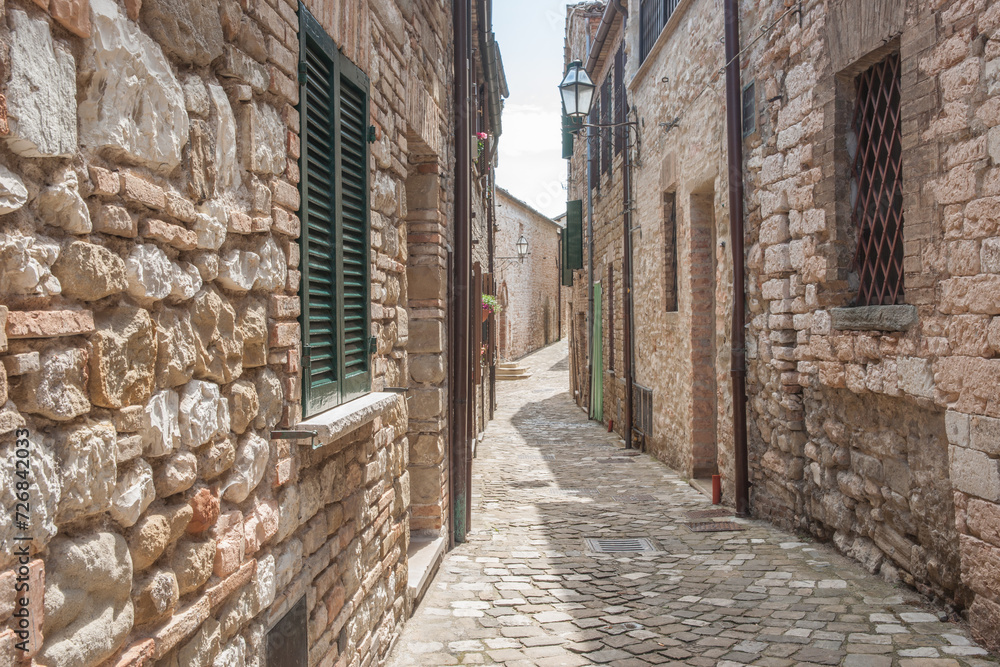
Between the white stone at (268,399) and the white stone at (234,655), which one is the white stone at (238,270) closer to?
the white stone at (268,399)

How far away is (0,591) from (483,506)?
19.5ft

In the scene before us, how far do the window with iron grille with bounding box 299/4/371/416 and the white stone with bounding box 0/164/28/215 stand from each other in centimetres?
131

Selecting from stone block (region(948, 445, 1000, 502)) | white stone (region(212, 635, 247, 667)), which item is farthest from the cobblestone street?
white stone (region(212, 635, 247, 667))

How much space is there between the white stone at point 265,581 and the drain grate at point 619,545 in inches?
143

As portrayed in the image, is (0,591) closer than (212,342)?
Yes

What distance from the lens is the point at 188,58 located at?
1.71m

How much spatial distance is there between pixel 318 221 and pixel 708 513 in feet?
16.0

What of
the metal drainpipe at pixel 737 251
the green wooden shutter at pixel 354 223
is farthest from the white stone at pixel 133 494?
the metal drainpipe at pixel 737 251

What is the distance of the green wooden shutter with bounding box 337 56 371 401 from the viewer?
295cm

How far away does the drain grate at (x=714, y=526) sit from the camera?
5.86 meters

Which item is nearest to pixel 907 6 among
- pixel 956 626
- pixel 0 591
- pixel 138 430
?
pixel 956 626

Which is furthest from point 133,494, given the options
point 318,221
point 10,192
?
point 318,221

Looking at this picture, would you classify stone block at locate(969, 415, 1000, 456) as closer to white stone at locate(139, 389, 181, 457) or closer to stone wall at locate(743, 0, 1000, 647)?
stone wall at locate(743, 0, 1000, 647)

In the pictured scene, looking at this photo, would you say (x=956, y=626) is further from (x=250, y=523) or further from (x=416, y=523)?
(x=250, y=523)
